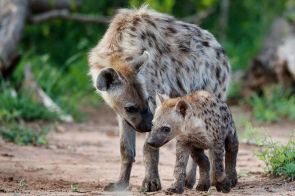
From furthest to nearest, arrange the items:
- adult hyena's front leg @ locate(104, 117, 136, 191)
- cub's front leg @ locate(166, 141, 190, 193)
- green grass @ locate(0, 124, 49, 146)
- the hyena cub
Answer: green grass @ locate(0, 124, 49, 146) → adult hyena's front leg @ locate(104, 117, 136, 191) → the hyena cub → cub's front leg @ locate(166, 141, 190, 193)

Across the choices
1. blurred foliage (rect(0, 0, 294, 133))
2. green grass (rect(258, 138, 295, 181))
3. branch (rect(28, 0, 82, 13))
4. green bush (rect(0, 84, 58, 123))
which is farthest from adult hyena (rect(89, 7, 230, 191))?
branch (rect(28, 0, 82, 13))

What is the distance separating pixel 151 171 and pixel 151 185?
15cm

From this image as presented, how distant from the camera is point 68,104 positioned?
10.5 meters

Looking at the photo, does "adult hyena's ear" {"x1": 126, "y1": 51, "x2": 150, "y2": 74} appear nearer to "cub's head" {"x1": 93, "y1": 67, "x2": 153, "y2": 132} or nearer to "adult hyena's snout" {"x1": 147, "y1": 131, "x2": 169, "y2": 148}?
"cub's head" {"x1": 93, "y1": 67, "x2": 153, "y2": 132}

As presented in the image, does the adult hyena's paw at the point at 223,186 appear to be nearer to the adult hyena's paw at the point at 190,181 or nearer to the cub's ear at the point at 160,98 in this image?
the adult hyena's paw at the point at 190,181

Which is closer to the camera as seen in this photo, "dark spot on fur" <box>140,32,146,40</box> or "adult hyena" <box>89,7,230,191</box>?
"adult hyena" <box>89,7,230,191</box>

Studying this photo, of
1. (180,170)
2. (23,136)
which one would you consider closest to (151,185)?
(180,170)

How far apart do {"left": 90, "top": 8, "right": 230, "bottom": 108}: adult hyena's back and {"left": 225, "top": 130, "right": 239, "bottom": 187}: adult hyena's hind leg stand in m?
0.65

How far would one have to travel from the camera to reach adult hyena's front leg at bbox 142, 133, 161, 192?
5.86m

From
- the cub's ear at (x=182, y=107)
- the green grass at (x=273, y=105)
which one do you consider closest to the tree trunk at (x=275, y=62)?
the green grass at (x=273, y=105)

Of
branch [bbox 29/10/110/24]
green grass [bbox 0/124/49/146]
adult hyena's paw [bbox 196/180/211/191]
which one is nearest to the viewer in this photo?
adult hyena's paw [bbox 196/180/211/191]

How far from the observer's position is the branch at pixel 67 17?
1198cm

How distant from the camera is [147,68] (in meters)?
6.09

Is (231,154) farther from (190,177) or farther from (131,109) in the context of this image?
(131,109)
